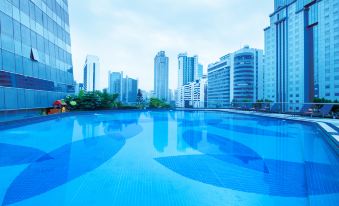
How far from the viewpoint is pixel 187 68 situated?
445 ft

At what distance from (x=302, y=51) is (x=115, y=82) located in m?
66.7

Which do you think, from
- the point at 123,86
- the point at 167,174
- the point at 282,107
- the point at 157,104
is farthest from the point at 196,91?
the point at 167,174

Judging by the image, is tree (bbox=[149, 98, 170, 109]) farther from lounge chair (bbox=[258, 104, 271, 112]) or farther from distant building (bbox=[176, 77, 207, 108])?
distant building (bbox=[176, 77, 207, 108])

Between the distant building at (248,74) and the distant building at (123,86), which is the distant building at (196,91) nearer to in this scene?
the distant building at (123,86)

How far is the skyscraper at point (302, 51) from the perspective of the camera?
136ft

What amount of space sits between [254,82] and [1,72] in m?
73.6

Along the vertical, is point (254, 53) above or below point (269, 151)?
above

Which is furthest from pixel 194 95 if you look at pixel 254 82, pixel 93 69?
pixel 93 69

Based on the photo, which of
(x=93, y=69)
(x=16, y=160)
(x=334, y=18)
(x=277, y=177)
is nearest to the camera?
(x=277, y=177)

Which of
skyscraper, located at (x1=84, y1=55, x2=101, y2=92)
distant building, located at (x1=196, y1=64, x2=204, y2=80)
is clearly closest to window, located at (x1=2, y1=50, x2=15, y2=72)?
skyscraper, located at (x1=84, y1=55, x2=101, y2=92)

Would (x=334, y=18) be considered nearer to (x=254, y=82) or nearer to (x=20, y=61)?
(x=254, y=82)

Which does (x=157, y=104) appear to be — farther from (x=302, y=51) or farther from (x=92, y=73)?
(x=92, y=73)

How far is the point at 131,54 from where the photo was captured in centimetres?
2923

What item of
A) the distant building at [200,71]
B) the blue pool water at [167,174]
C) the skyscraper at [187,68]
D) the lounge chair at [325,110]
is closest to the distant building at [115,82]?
the skyscraper at [187,68]
